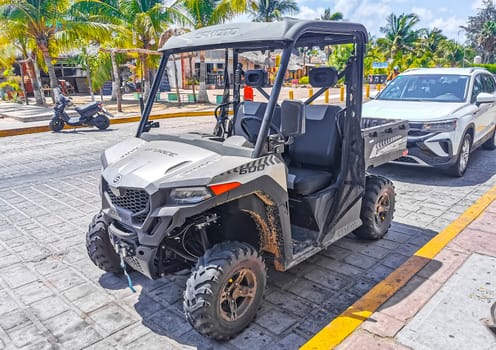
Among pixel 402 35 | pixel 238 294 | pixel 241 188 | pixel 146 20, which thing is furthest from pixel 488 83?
pixel 402 35

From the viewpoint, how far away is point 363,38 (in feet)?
12.8

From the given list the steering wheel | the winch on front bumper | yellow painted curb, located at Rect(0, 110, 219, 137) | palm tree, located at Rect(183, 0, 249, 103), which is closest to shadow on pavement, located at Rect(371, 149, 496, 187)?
the steering wheel

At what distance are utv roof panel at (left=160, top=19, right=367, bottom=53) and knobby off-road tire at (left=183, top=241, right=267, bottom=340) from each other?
1.60 meters

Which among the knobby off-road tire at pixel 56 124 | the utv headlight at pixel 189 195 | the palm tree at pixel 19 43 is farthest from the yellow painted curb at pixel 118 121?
the utv headlight at pixel 189 195

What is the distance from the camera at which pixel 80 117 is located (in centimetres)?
1341

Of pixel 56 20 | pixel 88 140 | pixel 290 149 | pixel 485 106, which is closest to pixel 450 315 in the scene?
pixel 290 149

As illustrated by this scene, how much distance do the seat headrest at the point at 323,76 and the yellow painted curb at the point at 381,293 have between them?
6.21 feet

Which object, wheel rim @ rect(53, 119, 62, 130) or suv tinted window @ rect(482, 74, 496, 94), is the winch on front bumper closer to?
suv tinted window @ rect(482, 74, 496, 94)

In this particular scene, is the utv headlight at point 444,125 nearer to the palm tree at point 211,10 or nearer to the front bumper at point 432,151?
the front bumper at point 432,151

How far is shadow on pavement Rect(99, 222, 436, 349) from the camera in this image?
121 inches

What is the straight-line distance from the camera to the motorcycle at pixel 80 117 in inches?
523

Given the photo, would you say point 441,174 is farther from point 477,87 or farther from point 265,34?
point 265,34

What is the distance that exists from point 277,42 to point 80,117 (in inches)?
462

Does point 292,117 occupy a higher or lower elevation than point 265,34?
lower
